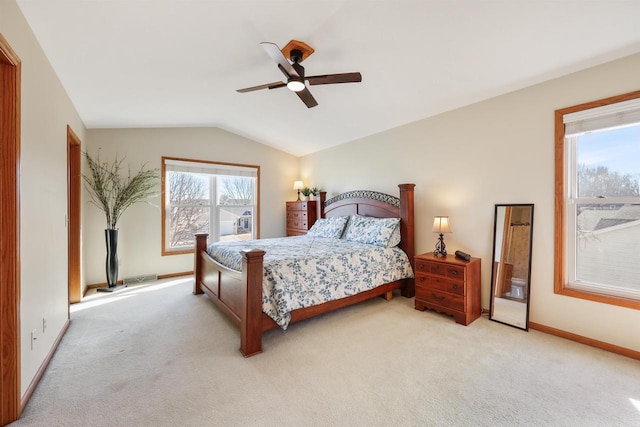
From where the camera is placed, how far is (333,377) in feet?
6.40

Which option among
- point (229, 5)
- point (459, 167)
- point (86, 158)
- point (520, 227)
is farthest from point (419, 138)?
point (86, 158)

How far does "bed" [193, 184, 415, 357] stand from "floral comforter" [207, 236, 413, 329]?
0.14 feet

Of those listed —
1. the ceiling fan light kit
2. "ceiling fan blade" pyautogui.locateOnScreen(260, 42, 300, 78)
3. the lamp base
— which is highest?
"ceiling fan blade" pyautogui.locateOnScreen(260, 42, 300, 78)

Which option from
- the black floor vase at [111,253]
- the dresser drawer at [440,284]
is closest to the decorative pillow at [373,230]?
the dresser drawer at [440,284]

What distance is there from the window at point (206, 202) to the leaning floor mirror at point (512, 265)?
427 centimetres

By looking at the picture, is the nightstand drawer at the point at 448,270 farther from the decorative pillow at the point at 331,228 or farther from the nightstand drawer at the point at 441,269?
the decorative pillow at the point at 331,228

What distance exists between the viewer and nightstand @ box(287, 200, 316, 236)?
533 cm

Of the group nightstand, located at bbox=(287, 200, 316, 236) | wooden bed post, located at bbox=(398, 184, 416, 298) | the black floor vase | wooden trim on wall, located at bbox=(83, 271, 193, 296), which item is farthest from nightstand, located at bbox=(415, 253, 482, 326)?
the black floor vase

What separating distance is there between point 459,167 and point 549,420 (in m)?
2.55

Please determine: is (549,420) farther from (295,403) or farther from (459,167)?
(459,167)

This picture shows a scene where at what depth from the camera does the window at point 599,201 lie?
2248 mm

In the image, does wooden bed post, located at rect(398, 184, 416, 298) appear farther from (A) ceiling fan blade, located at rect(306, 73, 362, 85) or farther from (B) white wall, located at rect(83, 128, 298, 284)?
(B) white wall, located at rect(83, 128, 298, 284)

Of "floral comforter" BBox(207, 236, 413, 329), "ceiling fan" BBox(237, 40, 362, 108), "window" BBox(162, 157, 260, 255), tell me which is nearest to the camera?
"ceiling fan" BBox(237, 40, 362, 108)

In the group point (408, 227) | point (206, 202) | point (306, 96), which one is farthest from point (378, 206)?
point (206, 202)
